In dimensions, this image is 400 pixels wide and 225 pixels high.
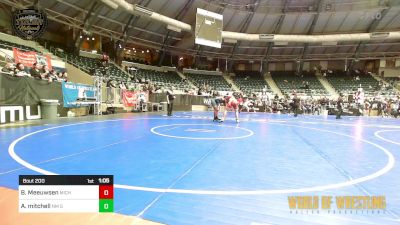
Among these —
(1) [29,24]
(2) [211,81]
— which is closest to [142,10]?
(2) [211,81]

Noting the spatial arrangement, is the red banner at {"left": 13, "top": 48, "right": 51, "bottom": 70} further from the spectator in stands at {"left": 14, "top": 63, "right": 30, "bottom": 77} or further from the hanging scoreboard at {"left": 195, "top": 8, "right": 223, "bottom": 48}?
the hanging scoreboard at {"left": 195, "top": 8, "right": 223, "bottom": 48}

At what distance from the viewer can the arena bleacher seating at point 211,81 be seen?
39.8m

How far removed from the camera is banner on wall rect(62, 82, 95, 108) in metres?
15.1

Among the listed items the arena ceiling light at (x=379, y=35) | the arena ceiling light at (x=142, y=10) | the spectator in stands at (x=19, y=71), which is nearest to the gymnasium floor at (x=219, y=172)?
the spectator in stands at (x=19, y=71)

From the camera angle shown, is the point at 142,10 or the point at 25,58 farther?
the point at 142,10

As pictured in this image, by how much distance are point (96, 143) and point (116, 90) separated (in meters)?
14.5

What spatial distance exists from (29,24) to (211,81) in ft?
110

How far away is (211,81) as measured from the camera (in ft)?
137

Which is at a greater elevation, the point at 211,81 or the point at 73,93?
the point at 211,81

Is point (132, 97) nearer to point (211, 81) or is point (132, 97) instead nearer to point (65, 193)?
point (65, 193)

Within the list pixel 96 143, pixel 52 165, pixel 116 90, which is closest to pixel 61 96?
pixel 116 90

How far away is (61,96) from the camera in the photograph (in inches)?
582

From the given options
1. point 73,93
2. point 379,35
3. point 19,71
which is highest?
point 379,35

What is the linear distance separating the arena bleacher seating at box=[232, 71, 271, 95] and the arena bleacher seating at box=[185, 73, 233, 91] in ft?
7.49
